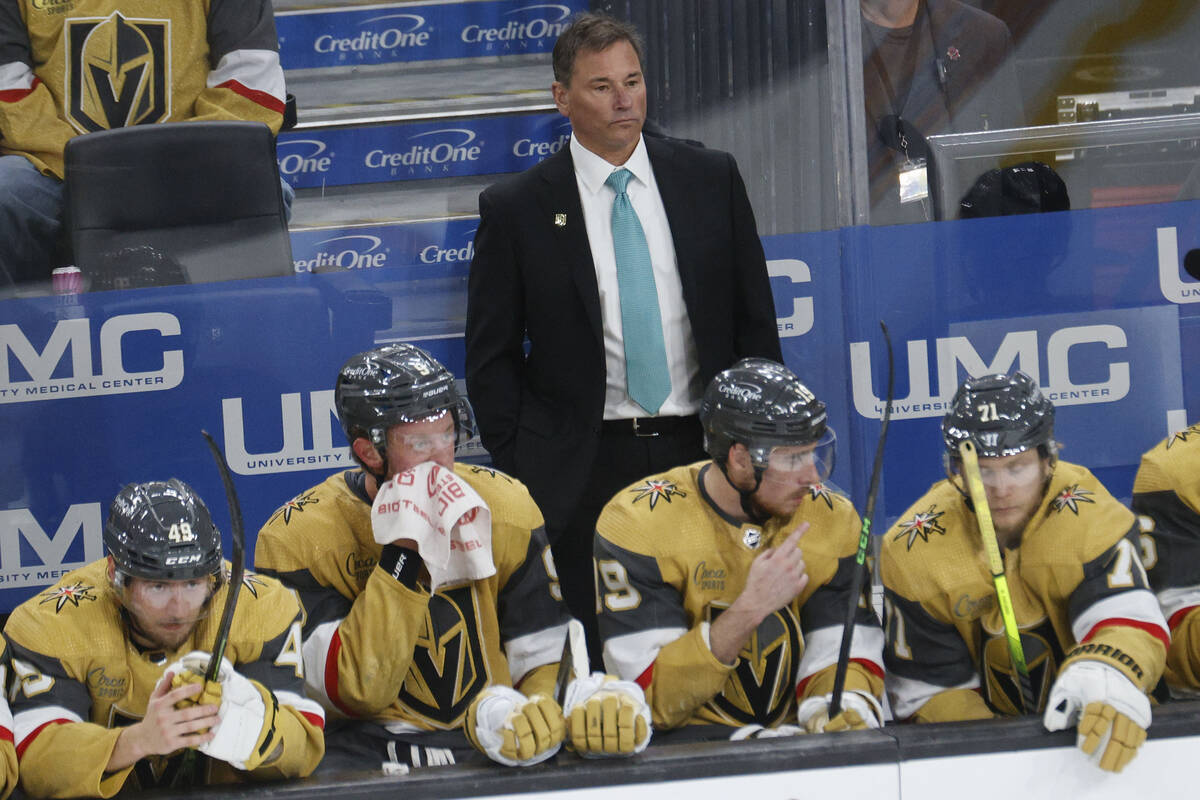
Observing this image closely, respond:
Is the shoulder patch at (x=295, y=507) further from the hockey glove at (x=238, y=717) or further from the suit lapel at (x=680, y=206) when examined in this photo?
the suit lapel at (x=680, y=206)

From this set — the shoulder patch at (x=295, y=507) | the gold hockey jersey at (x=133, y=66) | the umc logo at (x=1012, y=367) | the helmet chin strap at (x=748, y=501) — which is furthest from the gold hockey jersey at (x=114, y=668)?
the umc logo at (x=1012, y=367)

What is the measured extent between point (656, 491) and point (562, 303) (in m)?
0.72

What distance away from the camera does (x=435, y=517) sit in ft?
9.37

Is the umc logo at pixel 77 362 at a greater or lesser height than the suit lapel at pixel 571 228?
lesser

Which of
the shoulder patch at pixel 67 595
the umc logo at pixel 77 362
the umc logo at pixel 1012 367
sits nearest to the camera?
the shoulder patch at pixel 67 595

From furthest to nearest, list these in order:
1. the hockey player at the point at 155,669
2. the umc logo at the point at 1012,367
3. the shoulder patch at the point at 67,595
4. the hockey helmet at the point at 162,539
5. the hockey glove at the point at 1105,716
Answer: the umc logo at the point at 1012,367 → the shoulder patch at the point at 67,595 → the hockey helmet at the point at 162,539 → the hockey player at the point at 155,669 → the hockey glove at the point at 1105,716

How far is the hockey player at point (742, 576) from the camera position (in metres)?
2.83

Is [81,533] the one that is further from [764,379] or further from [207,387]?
[764,379]

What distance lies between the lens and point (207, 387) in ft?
12.9

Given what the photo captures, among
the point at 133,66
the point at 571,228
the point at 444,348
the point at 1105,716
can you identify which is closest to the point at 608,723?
the point at 1105,716

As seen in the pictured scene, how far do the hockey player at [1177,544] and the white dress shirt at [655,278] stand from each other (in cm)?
105

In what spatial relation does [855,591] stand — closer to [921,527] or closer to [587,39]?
[921,527]

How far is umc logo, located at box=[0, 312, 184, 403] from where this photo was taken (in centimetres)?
389

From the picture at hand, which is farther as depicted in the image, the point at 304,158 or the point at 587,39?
the point at 304,158
